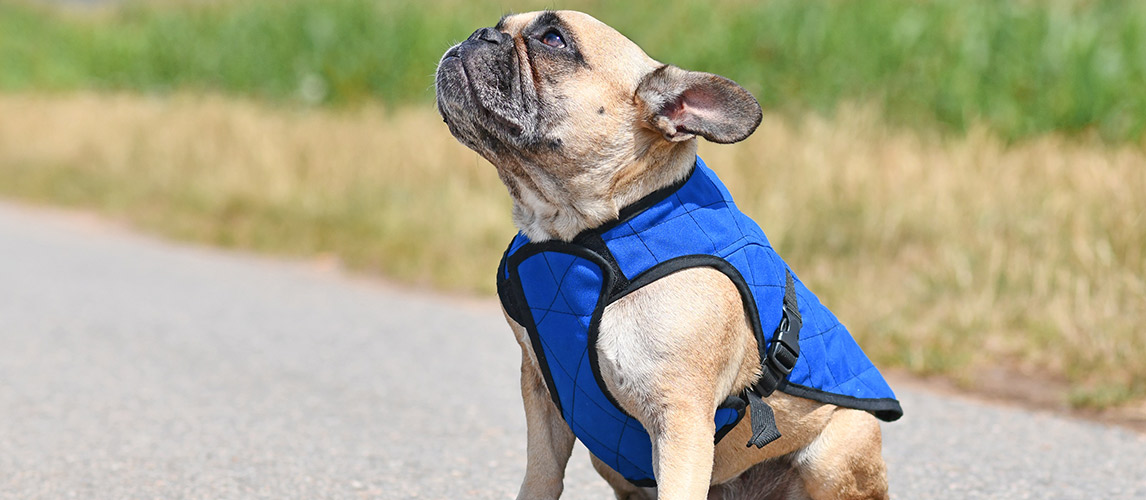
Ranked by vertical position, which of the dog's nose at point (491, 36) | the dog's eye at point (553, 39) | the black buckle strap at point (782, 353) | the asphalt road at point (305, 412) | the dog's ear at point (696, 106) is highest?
the dog's nose at point (491, 36)

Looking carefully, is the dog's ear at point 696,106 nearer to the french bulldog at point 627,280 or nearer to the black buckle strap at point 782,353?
the french bulldog at point 627,280

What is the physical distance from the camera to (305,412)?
17.1ft

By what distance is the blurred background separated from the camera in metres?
6.45

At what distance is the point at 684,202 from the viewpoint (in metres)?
2.95

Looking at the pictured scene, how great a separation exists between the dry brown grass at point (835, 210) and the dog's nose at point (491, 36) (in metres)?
3.52

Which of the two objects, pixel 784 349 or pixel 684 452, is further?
pixel 784 349

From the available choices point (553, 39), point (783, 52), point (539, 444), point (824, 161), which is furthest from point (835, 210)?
point (553, 39)

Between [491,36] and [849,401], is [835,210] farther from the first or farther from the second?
[491,36]

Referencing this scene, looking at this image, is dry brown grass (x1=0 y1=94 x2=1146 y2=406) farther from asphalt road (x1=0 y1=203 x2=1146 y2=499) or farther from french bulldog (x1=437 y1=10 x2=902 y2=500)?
french bulldog (x1=437 y1=10 x2=902 y2=500)

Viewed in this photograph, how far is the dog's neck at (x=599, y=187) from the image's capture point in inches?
117

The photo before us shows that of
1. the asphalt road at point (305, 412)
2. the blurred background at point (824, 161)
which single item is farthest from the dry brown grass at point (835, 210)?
the asphalt road at point (305, 412)

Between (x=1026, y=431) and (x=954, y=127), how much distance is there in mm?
5174

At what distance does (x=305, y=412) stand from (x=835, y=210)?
454 cm

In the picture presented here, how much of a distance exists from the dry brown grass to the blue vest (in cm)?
288
